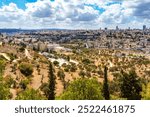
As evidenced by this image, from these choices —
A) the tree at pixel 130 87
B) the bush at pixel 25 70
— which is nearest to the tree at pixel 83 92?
the tree at pixel 130 87

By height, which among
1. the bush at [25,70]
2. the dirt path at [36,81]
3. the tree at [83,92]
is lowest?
the dirt path at [36,81]

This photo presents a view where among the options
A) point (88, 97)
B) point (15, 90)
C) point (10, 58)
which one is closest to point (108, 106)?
point (88, 97)

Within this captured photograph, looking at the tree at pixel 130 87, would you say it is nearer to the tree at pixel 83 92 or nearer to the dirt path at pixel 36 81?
the dirt path at pixel 36 81

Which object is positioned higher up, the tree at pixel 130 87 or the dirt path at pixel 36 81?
the tree at pixel 130 87

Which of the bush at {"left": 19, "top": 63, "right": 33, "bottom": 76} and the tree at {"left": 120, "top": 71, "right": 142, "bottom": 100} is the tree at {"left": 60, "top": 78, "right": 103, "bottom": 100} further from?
the bush at {"left": 19, "top": 63, "right": 33, "bottom": 76}

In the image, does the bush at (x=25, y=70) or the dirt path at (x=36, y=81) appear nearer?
the dirt path at (x=36, y=81)

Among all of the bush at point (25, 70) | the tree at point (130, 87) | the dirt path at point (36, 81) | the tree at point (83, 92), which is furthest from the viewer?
the bush at point (25, 70)

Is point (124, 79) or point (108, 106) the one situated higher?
point (108, 106)

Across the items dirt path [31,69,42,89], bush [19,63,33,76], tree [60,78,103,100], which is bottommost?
dirt path [31,69,42,89]

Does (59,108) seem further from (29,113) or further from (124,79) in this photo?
(124,79)

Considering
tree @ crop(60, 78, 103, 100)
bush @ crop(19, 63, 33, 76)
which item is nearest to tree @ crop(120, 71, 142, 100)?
tree @ crop(60, 78, 103, 100)

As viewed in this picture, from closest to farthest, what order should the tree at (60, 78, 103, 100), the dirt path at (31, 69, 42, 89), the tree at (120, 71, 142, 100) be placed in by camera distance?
the tree at (60, 78, 103, 100), the tree at (120, 71, 142, 100), the dirt path at (31, 69, 42, 89)
